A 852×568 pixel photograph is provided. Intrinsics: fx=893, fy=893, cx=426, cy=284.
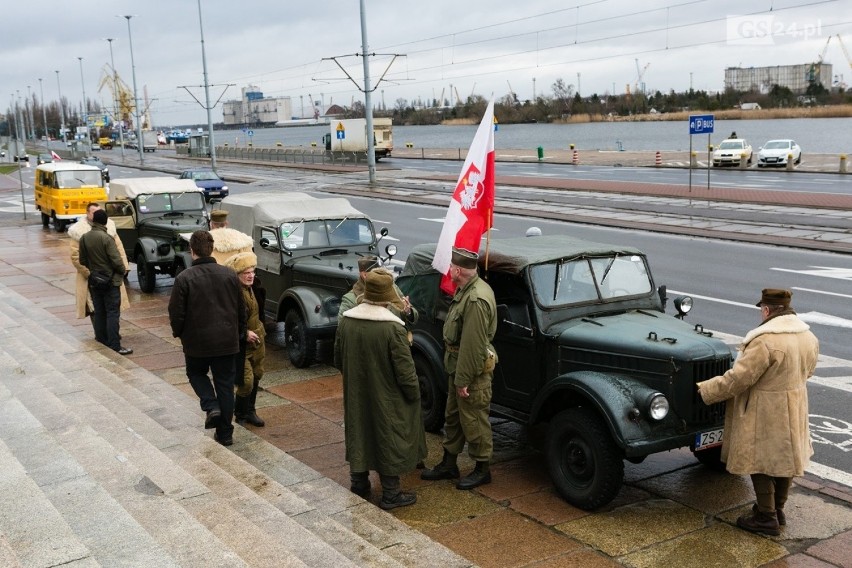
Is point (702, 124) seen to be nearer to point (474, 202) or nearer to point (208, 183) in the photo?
point (208, 183)

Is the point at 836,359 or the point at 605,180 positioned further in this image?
the point at 605,180

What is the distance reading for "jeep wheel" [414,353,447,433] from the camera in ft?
27.0

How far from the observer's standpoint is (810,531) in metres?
6.25

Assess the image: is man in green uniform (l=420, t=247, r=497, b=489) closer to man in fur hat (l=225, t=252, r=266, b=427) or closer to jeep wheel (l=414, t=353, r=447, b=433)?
jeep wheel (l=414, t=353, r=447, b=433)

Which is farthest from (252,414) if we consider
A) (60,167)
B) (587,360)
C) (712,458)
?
(60,167)

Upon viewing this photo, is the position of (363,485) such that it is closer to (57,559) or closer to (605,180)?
(57,559)

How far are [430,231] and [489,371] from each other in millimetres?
18596

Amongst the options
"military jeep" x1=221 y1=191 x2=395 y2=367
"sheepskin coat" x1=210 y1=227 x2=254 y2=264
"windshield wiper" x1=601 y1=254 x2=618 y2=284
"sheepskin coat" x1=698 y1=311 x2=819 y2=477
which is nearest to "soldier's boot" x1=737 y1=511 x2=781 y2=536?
"sheepskin coat" x1=698 y1=311 x2=819 y2=477

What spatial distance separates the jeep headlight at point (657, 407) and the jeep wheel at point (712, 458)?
1131mm

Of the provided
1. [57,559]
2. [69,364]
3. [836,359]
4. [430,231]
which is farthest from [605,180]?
[57,559]

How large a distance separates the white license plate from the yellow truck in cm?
2452

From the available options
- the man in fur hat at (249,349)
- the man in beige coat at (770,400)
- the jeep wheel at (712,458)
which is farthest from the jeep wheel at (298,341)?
the man in beige coat at (770,400)

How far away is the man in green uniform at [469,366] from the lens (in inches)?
266

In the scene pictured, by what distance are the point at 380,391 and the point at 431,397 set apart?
1.91m
